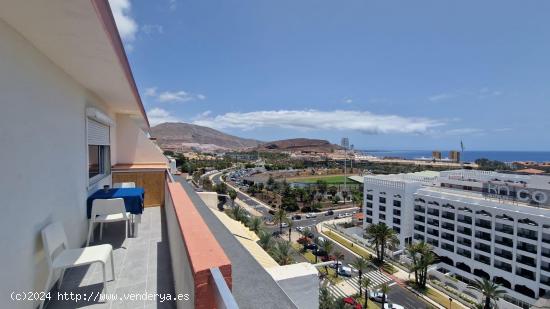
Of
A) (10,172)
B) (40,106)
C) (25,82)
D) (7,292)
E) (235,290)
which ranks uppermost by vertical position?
(25,82)

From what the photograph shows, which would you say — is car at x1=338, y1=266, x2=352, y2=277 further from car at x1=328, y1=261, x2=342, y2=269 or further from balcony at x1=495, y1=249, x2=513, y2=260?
balcony at x1=495, y1=249, x2=513, y2=260

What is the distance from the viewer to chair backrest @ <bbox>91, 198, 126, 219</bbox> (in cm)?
457

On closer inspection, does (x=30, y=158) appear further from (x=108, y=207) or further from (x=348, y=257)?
(x=348, y=257)

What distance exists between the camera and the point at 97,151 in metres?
6.75

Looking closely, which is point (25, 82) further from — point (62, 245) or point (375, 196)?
point (375, 196)

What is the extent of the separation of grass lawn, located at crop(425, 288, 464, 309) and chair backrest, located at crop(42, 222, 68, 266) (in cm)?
2498

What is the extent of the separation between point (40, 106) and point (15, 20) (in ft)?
3.54

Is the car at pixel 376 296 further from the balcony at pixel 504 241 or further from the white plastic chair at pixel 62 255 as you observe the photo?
the white plastic chair at pixel 62 255

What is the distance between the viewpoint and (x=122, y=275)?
364cm

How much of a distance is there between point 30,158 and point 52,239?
3.10 ft

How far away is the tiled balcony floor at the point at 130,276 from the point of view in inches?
118

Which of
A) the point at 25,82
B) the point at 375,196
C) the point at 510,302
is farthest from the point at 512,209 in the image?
the point at 25,82

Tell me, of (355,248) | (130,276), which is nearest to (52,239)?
(130,276)

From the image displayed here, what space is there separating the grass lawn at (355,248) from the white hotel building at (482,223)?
5.23m
